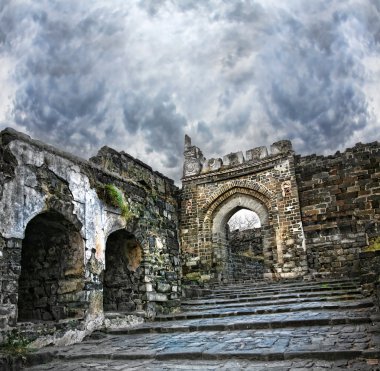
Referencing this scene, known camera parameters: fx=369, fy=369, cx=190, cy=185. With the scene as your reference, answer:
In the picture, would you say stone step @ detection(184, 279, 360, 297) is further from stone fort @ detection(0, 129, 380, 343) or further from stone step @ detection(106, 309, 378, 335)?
stone step @ detection(106, 309, 378, 335)

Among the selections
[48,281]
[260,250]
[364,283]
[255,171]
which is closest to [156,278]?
[48,281]

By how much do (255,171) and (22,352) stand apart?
10.2m

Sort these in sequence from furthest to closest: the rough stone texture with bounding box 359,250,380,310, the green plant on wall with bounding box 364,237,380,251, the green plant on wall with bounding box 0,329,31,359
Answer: the green plant on wall with bounding box 364,237,380,251 < the rough stone texture with bounding box 359,250,380,310 < the green plant on wall with bounding box 0,329,31,359

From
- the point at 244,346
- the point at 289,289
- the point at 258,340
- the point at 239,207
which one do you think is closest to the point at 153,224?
the point at 289,289

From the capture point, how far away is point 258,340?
4672mm

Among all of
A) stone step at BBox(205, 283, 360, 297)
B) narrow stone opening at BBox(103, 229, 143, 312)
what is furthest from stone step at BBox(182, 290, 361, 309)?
narrow stone opening at BBox(103, 229, 143, 312)

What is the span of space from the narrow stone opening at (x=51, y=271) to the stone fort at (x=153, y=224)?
0.06ft

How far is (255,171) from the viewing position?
13.5m

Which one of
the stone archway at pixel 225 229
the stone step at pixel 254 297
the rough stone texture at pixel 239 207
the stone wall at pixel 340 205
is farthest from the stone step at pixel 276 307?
the stone archway at pixel 225 229

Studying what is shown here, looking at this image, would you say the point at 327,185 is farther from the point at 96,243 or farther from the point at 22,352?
the point at 22,352

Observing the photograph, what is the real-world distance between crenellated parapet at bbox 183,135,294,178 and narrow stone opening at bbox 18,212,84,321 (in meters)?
8.49

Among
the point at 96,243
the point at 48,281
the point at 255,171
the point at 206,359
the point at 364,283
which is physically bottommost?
the point at 206,359

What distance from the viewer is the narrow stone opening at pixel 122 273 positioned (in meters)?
7.74

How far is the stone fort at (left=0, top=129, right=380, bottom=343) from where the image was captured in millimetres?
5891
